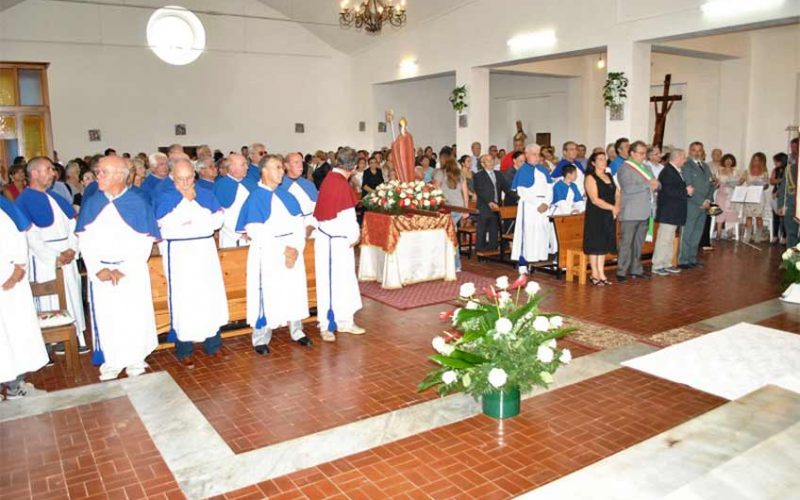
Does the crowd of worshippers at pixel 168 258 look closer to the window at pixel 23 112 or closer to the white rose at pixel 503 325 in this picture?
the white rose at pixel 503 325

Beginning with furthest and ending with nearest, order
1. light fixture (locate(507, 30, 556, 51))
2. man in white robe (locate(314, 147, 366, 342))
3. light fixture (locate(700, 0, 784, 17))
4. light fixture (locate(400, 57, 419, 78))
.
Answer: light fixture (locate(400, 57, 419, 78))
light fixture (locate(507, 30, 556, 51))
light fixture (locate(700, 0, 784, 17))
man in white robe (locate(314, 147, 366, 342))

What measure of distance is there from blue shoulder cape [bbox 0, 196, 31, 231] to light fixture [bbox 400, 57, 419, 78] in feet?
43.6

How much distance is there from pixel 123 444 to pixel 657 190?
25.6ft

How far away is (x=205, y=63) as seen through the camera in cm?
1723

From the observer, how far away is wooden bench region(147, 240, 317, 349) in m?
6.05

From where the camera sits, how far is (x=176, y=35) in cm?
1706

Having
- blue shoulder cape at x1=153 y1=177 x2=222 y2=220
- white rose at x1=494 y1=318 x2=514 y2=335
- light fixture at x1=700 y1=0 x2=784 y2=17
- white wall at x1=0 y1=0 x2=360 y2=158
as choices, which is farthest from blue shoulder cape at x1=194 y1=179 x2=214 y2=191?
white wall at x1=0 y1=0 x2=360 y2=158

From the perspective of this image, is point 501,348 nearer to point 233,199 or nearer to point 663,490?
point 663,490

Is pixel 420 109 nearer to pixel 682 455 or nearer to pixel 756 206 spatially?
pixel 756 206

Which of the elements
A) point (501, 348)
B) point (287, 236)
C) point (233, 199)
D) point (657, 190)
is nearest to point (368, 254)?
point (233, 199)

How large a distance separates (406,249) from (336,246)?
2.54 m

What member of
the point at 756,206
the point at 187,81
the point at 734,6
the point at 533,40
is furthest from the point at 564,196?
the point at 187,81

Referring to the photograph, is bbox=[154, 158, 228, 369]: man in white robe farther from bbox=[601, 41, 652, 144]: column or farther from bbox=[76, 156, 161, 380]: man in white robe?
bbox=[601, 41, 652, 144]: column

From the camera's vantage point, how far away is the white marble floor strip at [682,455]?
1.62 m
